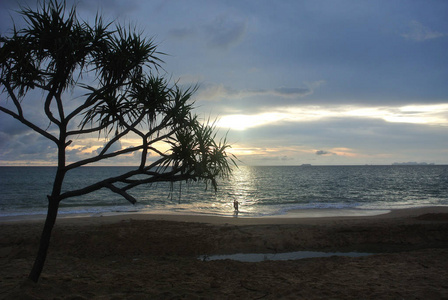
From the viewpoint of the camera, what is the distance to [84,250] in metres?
11.0

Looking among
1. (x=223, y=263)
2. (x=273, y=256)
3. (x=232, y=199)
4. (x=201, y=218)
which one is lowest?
(x=232, y=199)

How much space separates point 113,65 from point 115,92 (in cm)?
58

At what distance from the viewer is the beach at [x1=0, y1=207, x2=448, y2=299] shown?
672 centimetres

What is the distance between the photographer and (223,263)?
30.9ft

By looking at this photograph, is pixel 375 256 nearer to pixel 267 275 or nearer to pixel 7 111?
pixel 267 275

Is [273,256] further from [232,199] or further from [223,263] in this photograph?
[232,199]

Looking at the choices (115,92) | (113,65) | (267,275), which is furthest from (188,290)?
(113,65)

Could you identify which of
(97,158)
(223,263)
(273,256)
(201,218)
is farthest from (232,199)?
(97,158)

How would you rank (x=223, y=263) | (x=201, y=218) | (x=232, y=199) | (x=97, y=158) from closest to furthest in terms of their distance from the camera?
(x=97, y=158) < (x=223, y=263) < (x=201, y=218) < (x=232, y=199)

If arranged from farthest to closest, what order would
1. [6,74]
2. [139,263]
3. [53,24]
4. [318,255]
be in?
[318,255]
[139,263]
[6,74]
[53,24]

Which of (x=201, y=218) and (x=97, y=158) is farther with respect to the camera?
(x=201, y=218)

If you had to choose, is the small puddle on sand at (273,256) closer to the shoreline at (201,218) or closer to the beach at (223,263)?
the beach at (223,263)

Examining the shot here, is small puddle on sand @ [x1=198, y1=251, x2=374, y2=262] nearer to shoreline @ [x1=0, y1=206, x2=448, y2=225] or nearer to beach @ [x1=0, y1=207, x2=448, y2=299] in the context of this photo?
beach @ [x1=0, y1=207, x2=448, y2=299]

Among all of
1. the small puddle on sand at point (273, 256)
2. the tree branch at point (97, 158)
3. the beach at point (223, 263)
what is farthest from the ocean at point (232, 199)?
the small puddle on sand at point (273, 256)
